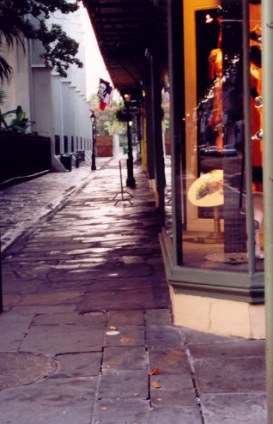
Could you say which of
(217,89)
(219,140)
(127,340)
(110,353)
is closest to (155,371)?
(110,353)

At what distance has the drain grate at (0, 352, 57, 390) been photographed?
15.8 feet

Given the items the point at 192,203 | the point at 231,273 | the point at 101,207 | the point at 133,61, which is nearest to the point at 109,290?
the point at 192,203

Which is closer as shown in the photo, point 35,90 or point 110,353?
point 110,353

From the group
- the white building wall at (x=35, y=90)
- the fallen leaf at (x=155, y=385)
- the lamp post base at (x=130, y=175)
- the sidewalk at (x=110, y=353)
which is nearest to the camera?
the sidewalk at (x=110, y=353)

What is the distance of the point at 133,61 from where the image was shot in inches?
649

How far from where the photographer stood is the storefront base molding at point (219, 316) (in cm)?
553

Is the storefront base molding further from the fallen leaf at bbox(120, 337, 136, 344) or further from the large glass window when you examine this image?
the fallen leaf at bbox(120, 337, 136, 344)

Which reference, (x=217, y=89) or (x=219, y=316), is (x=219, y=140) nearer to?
(x=217, y=89)

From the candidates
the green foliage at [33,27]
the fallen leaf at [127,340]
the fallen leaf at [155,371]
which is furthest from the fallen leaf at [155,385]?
the green foliage at [33,27]

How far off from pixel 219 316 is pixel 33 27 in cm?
2151

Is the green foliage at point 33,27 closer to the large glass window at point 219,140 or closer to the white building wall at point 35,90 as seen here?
the white building wall at point 35,90

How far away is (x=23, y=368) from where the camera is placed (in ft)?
16.7

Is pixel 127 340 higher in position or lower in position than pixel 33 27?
lower

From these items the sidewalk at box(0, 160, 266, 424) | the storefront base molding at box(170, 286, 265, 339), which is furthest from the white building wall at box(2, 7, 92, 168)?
the storefront base molding at box(170, 286, 265, 339)
